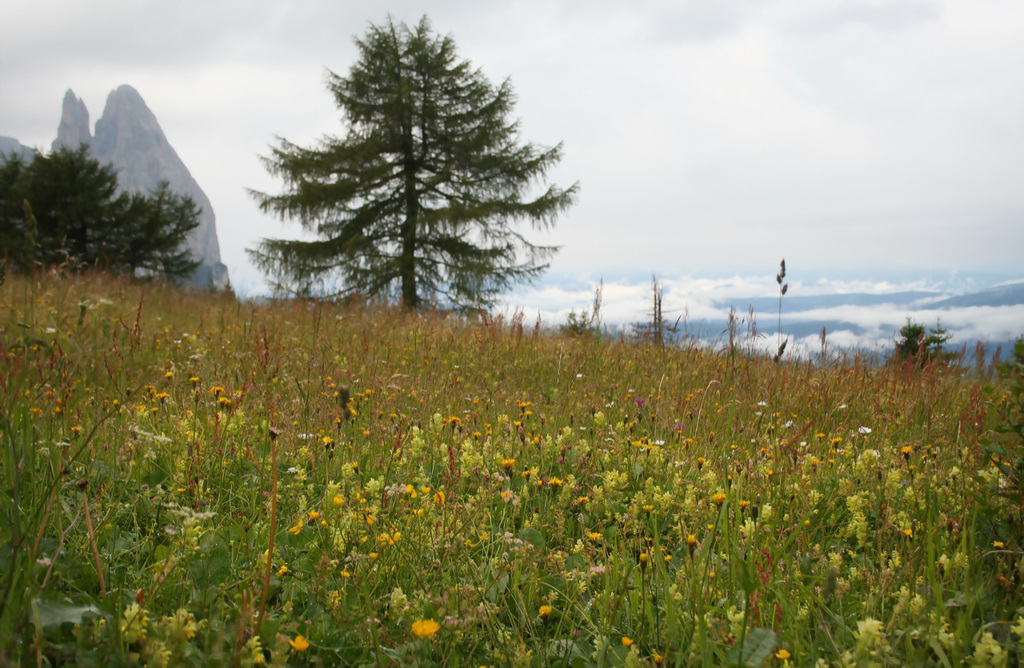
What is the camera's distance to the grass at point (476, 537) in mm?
1382

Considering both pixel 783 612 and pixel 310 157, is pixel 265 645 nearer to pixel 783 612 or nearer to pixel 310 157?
pixel 783 612

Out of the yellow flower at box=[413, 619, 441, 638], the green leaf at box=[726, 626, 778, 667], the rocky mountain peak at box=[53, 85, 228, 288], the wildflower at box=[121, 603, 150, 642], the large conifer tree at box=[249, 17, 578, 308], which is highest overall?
the rocky mountain peak at box=[53, 85, 228, 288]

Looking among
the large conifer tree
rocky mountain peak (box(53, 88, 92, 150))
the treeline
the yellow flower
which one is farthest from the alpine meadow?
rocky mountain peak (box(53, 88, 92, 150))

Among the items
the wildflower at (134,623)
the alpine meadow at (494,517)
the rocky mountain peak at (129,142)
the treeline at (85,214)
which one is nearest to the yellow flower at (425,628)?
the alpine meadow at (494,517)

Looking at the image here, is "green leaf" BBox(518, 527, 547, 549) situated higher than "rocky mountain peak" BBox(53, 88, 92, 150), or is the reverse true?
"rocky mountain peak" BBox(53, 88, 92, 150)

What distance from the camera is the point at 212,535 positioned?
1.81 metres

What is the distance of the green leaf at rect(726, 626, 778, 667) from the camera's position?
1351 millimetres

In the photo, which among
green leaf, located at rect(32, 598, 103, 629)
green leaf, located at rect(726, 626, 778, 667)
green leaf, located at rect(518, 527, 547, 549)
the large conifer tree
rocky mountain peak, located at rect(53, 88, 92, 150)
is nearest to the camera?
green leaf, located at rect(32, 598, 103, 629)

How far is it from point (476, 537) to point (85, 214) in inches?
1147

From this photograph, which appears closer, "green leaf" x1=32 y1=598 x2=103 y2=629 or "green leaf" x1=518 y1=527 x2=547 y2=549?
"green leaf" x1=32 y1=598 x2=103 y2=629

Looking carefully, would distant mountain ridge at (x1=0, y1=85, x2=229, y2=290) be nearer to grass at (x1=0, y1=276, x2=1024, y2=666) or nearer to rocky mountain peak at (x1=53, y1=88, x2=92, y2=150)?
rocky mountain peak at (x1=53, y1=88, x2=92, y2=150)

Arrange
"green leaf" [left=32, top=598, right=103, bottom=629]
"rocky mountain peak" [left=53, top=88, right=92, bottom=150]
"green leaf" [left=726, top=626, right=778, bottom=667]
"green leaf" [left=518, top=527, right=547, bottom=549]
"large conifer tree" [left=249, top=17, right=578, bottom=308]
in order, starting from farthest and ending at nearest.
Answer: "rocky mountain peak" [left=53, top=88, right=92, bottom=150] < "large conifer tree" [left=249, top=17, right=578, bottom=308] < "green leaf" [left=518, top=527, right=547, bottom=549] < "green leaf" [left=726, top=626, right=778, bottom=667] < "green leaf" [left=32, top=598, right=103, bottom=629]

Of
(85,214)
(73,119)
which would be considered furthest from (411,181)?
(73,119)

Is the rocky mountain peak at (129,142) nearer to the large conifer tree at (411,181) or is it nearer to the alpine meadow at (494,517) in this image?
the large conifer tree at (411,181)
